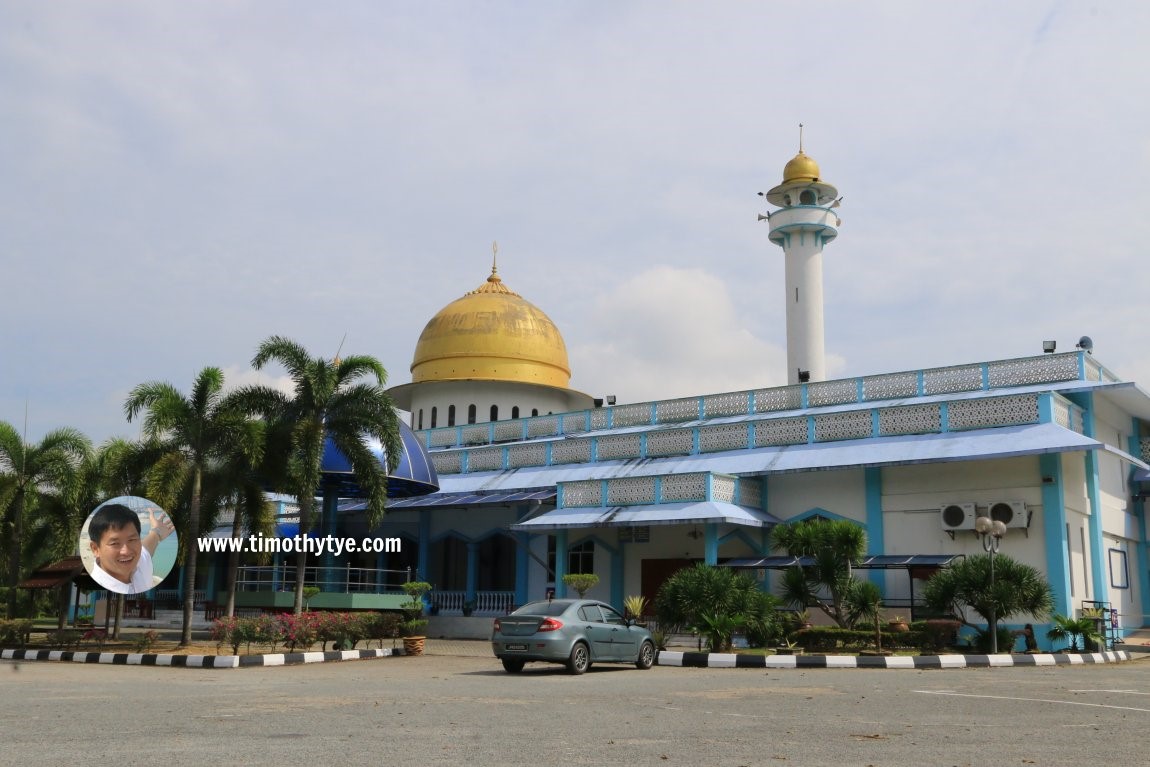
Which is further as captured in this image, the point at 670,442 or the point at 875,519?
the point at 670,442

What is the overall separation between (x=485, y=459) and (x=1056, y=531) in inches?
662

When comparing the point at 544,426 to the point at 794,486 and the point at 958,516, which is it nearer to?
the point at 794,486

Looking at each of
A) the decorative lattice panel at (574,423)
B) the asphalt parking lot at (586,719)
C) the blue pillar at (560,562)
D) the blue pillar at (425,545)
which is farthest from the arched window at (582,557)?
the asphalt parking lot at (586,719)

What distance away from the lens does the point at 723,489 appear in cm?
2489

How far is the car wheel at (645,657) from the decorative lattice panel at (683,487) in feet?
23.5

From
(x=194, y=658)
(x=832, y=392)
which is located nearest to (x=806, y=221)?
(x=832, y=392)

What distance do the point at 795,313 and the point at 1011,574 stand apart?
18.0 m

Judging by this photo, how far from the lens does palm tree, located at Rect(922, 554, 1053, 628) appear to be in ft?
61.1

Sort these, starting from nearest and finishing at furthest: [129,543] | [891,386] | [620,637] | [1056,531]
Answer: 1. [620,637]
2. [129,543]
3. [1056,531]
4. [891,386]

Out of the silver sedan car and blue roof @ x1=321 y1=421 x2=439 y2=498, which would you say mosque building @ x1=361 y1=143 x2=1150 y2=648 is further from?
the silver sedan car

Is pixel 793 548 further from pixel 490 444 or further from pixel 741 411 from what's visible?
pixel 490 444

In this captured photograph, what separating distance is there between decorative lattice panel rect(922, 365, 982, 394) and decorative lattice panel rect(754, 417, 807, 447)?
3.48 metres

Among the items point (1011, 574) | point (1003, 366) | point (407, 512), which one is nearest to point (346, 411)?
point (407, 512)

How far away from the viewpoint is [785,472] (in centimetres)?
2492
